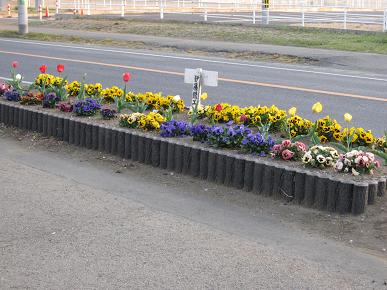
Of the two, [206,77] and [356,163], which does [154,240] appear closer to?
[356,163]

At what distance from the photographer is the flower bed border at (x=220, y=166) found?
19.8 ft

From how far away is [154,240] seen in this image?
5.55m

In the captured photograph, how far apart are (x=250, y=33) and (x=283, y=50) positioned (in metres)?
5.17

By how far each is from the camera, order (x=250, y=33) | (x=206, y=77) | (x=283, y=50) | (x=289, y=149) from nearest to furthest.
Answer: (x=289, y=149) → (x=206, y=77) → (x=283, y=50) → (x=250, y=33)

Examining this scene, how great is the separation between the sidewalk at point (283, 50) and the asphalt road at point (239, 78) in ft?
3.59

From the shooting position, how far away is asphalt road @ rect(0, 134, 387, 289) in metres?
4.86

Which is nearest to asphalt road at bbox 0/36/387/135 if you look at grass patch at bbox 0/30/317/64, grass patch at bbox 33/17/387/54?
grass patch at bbox 0/30/317/64

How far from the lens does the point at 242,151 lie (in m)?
6.98

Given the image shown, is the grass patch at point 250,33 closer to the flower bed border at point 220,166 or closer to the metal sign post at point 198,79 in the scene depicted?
the metal sign post at point 198,79

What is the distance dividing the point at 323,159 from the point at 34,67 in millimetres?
12081

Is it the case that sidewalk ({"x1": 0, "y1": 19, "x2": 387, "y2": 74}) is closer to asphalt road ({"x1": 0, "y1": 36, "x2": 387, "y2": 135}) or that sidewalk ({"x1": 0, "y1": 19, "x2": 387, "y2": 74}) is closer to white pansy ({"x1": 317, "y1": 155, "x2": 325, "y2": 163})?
asphalt road ({"x1": 0, "y1": 36, "x2": 387, "y2": 135})

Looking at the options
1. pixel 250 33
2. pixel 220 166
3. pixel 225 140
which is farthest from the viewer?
pixel 250 33

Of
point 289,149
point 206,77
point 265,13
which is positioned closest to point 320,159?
point 289,149

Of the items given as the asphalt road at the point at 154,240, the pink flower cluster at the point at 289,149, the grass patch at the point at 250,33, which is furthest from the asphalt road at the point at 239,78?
the grass patch at the point at 250,33
